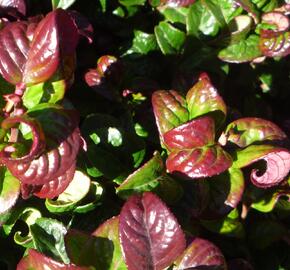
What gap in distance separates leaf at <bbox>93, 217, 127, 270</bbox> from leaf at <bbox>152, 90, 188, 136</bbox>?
0.22 m

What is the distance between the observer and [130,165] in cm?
137

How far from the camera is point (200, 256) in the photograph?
1141mm

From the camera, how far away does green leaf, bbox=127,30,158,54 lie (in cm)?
166

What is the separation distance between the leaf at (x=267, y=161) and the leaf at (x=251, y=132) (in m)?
0.04

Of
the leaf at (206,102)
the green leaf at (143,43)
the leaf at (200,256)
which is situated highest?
the leaf at (206,102)

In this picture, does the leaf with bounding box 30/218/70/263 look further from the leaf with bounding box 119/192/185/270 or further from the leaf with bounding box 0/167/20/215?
the leaf with bounding box 119/192/185/270

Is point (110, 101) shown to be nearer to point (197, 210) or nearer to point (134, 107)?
point (134, 107)

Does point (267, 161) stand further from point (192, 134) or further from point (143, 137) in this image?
point (143, 137)

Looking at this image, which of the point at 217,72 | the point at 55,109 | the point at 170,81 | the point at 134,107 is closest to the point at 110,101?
the point at 134,107

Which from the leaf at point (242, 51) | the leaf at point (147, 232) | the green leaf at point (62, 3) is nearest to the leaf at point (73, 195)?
the leaf at point (147, 232)

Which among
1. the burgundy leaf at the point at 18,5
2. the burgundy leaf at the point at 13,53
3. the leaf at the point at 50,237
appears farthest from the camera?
the burgundy leaf at the point at 18,5

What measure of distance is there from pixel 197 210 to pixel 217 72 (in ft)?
1.69

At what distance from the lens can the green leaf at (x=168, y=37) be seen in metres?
1.59

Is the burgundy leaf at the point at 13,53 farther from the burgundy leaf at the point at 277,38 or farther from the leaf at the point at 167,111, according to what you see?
the burgundy leaf at the point at 277,38
